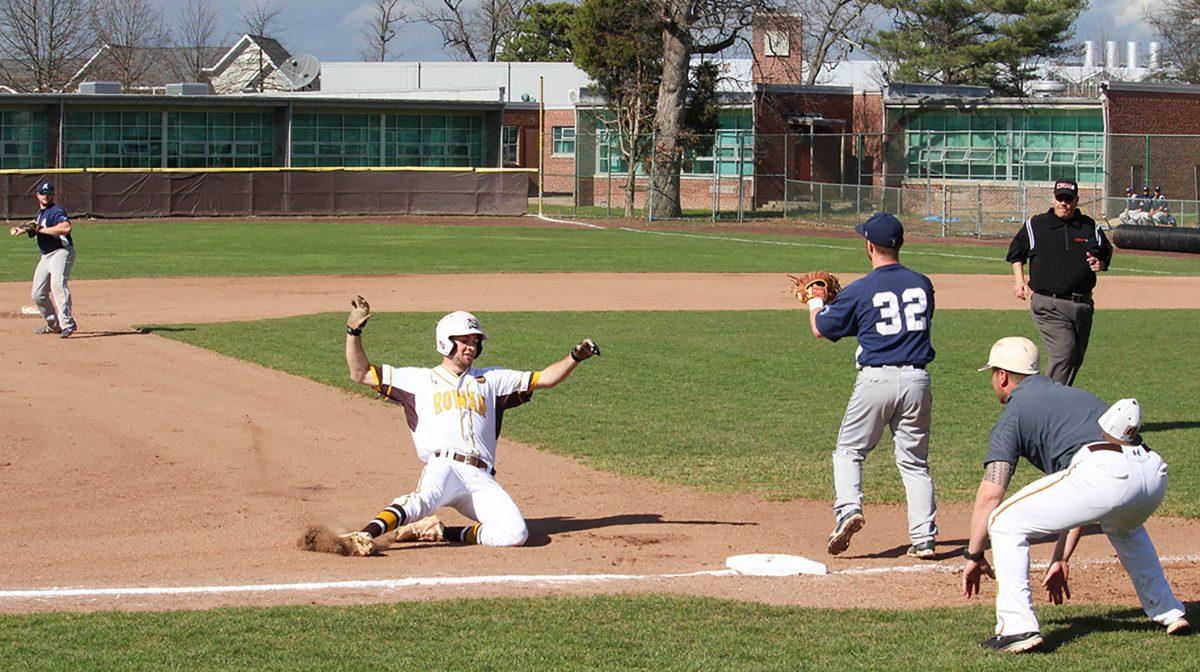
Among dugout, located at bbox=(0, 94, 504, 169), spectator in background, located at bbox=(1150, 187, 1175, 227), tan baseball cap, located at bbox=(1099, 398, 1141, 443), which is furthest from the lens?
dugout, located at bbox=(0, 94, 504, 169)

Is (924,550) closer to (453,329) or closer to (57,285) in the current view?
(453,329)

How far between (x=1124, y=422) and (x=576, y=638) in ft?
8.48

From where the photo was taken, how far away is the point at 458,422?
336 inches

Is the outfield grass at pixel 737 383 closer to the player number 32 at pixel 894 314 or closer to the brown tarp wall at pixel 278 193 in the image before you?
the player number 32 at pixel 894 314

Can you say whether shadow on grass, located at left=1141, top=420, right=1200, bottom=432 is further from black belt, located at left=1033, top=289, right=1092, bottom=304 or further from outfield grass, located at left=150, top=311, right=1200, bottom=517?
black belt, located at left=1033, top=289, right=1092, bottom=304

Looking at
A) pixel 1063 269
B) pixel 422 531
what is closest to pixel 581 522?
pixel 422 531

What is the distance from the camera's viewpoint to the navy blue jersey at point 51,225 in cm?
1702

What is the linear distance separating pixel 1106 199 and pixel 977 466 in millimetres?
29587

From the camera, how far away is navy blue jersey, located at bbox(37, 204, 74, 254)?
1702 centimetres

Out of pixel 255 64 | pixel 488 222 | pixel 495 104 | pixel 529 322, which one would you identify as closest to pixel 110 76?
pixel 255 64

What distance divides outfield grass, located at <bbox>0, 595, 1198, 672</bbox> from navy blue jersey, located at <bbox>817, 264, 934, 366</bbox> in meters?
1.57

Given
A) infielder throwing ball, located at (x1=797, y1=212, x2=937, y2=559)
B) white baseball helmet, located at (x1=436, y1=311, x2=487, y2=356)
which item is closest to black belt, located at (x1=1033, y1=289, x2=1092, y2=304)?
infielder throwing ball, located at (x1=797, y1=212, x2=937, y2=559)

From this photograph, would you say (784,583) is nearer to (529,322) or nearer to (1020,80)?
(529,322)

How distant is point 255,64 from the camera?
89.7 metres
